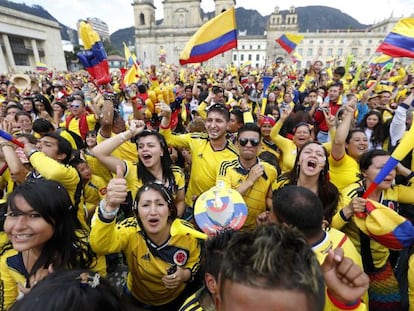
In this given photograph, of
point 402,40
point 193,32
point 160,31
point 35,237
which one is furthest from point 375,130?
point 160,31

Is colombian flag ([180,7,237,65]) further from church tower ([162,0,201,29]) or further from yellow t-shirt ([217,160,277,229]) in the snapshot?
church tower ([162,0,201,29])

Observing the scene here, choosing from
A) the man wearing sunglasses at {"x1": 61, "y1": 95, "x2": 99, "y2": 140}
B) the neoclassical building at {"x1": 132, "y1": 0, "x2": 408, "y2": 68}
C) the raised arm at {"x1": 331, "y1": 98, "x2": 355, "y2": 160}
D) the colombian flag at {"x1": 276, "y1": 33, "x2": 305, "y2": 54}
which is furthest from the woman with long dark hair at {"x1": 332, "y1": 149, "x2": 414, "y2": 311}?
Result: the neoclassical building at {"x1": 132, "y1": 0, "x2": 408, "y2": 68}

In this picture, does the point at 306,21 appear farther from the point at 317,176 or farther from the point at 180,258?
the point at 180,258

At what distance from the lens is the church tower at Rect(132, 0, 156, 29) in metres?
64.8

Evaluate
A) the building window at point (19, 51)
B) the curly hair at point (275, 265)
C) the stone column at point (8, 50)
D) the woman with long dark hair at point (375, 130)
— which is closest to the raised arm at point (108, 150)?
the curly hair at point (275, 265)

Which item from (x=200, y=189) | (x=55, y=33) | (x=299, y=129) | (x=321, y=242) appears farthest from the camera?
(x=55, y=33)

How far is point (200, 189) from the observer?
3.37 meters

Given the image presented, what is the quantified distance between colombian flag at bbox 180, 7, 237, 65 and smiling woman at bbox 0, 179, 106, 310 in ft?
12.7

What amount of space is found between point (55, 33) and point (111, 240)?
52516mm

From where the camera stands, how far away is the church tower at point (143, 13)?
212ft

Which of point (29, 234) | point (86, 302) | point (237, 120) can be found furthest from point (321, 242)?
point (237, 120)

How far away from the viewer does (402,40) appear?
3.94 m

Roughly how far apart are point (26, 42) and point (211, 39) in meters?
46.2

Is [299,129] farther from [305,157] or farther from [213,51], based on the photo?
[213,51]
